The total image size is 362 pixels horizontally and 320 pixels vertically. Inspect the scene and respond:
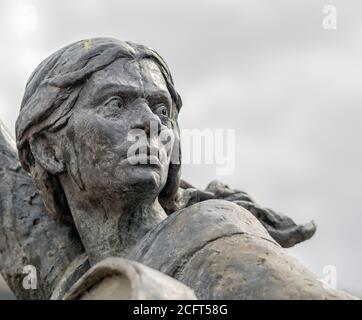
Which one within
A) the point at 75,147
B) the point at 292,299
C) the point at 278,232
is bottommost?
the point at 278,232

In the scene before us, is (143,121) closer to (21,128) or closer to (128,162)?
(128,162)

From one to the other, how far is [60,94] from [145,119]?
1.43 ft

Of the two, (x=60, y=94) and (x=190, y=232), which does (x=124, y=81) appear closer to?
(x=60, y=94)

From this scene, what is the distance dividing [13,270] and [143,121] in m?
1.24

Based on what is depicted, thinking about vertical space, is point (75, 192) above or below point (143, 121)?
below

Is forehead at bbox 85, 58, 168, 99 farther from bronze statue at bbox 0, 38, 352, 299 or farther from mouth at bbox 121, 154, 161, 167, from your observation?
mouth at bbox 121, 154, 161, 167

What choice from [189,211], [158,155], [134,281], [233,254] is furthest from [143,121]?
[134,281]

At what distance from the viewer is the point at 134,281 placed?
9.95 ft

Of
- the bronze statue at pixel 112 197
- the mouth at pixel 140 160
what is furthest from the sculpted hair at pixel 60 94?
the mouth at pixel 140 160

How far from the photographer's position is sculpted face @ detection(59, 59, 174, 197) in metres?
4.54

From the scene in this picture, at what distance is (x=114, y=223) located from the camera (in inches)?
185

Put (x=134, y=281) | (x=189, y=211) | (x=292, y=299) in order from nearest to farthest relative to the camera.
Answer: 1. (x=134, y=281)
2. (x=292, y=299)
3. (x=189, y=211)

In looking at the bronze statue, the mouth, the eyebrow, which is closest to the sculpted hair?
the bronze statue

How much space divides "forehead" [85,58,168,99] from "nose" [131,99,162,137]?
59 millimetres
